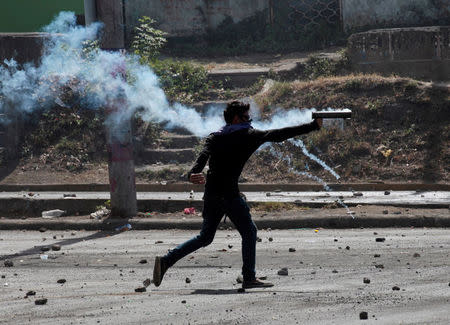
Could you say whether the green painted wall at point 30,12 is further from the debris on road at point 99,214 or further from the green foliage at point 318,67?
the debris on road at point 99,214

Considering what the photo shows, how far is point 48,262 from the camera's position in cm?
838

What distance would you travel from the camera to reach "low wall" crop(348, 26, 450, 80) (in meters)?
18.7

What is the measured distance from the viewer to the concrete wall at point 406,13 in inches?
870

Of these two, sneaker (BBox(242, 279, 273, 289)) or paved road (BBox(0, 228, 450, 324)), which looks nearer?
paved road (BBox(0, 228, 450, 324))

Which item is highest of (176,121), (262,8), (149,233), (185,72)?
(262,8)

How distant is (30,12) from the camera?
24094 mm

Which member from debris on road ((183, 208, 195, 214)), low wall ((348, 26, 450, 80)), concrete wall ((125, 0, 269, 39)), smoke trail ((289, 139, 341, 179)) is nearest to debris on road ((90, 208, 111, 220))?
debris on road ((183, 208, 195, 214))

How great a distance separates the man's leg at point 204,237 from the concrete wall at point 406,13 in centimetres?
1697

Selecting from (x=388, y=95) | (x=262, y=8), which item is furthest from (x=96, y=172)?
(x=262, y=8)

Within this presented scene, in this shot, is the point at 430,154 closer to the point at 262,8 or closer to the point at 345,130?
the point at 345,130

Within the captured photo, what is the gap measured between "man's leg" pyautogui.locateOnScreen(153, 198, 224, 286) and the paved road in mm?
205

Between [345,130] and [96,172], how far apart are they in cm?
→ 568

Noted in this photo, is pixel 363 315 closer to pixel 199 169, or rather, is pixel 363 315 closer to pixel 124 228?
pixel 199 169

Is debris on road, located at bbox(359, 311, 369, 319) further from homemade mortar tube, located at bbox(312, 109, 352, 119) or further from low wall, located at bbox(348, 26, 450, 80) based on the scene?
low wall, located at bbox(348, 26, 450, 80)
